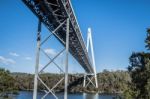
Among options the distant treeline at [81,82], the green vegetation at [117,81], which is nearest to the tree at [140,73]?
the green vegetation at [117,81]

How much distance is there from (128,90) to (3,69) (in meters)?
37.7

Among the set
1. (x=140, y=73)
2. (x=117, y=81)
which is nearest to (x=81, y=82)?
(x=117, y=81)

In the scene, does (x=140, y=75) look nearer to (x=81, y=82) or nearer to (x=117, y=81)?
(x=81, y=82)

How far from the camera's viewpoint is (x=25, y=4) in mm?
17578

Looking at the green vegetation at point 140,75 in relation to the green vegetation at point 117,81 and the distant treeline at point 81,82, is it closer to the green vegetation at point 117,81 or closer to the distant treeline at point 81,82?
the green vegetation at point 117,81

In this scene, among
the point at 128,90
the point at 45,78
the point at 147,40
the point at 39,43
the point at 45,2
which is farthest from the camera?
the point at 45,78

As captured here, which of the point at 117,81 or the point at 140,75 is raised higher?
the point at 117,81

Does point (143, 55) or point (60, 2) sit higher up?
point (60, 2)

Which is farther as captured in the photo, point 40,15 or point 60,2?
point 40,15

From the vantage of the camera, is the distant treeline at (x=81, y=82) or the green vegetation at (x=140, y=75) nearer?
the green vegetation at (x=140, y=75)

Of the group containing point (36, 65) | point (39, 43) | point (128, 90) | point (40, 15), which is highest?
point (40, 15)

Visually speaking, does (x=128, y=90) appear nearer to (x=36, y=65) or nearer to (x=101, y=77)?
(x=36, y=65)

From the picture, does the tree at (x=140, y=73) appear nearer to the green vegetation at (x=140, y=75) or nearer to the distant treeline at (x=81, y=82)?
the green vegetation at (x=140, y=75)

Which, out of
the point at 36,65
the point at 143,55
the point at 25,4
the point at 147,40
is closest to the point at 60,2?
the point at 25,4
